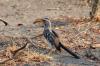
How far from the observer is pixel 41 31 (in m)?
12.3

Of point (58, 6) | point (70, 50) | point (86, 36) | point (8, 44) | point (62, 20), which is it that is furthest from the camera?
point (58, 6)

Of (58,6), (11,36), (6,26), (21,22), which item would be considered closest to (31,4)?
(58,6)

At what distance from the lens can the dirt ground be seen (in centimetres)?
958

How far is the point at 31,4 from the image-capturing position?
56.0ft

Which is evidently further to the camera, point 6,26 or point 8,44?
point 6,26

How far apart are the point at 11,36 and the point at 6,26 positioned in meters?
1.55

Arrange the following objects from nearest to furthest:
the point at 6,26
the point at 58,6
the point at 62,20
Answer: the point at 6,26
the point at 62,20
the point at 58,6

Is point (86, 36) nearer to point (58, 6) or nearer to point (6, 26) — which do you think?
point (6, 26)

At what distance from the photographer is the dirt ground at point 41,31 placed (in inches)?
377

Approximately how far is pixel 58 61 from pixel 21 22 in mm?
4933

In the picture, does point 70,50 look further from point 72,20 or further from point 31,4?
point 31,4

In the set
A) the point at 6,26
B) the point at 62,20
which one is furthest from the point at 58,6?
the point at 6,26

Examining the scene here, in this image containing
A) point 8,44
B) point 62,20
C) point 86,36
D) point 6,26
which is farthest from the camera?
point 62,20

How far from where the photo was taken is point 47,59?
9.54 m
